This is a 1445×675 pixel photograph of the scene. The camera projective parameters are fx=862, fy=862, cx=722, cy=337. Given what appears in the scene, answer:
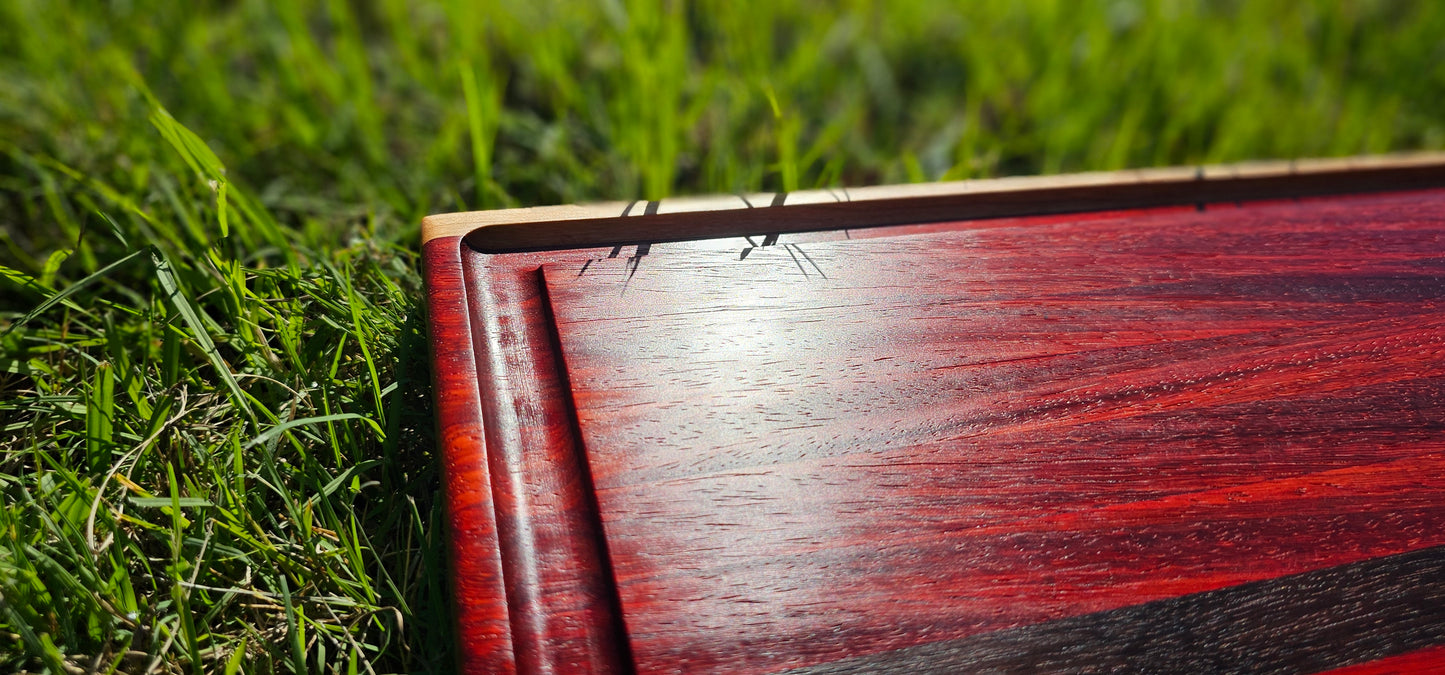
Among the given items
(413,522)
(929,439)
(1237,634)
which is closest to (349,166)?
(413,522)

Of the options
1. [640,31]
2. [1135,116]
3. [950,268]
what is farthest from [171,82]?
[1135,116]

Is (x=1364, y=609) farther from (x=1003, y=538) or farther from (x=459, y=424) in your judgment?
(x=459, y=424)

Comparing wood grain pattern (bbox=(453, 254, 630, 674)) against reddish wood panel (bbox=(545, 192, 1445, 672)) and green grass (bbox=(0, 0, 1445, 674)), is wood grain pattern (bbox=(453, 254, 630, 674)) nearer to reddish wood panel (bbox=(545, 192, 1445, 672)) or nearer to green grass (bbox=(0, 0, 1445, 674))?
reddish wood panel (bbox=(545, 192, 1445, 672))

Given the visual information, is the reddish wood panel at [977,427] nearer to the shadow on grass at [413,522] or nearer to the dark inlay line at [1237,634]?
the dark inlay line at [1237,634]

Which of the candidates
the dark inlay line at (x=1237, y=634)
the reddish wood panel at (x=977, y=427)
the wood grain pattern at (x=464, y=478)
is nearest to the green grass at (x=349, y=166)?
the wood grain pattern at (x=464, y=478)

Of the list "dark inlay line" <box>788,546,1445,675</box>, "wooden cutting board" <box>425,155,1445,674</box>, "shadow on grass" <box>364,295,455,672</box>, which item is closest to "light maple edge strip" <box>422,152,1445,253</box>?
"wooden cutting board" <box>425,155,1445,674</box>

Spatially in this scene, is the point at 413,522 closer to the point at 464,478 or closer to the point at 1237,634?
the point at 464,478

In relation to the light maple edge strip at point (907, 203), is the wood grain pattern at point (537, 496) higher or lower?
lower
